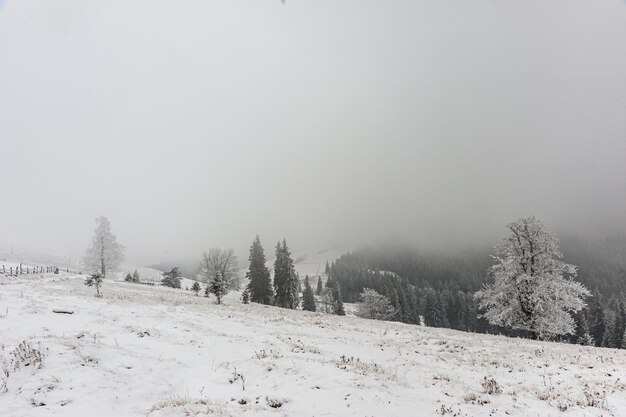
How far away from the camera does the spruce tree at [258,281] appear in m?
62.2

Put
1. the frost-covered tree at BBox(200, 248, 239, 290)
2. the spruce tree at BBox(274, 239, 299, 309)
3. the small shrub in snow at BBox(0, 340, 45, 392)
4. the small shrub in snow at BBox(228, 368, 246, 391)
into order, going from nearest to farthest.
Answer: the small shrub in snow at BBox(0, 340, 45, 392) < the small shrub in snow at BBox(228, 368, 246, 391) < the frost-covered tree at BBox(200, 248, 239, 290) < the spruce tree at BBox(274, 239, 299, 309)

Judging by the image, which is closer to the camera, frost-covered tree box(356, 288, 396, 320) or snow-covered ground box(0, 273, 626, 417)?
snow-covered ground box(0, 273, 626, 417)

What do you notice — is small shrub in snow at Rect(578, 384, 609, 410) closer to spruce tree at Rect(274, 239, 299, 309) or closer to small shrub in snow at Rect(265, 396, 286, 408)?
small shrub in snow at Rect(265, 396, 286, 408)

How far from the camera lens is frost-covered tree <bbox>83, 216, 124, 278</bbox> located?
63750 millimetres

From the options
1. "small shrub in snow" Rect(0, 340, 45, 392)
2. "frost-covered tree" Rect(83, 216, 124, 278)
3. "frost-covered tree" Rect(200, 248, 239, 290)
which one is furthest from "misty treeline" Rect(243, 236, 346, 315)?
"small shrub in snow" Rect(0, 340, 45, 392)

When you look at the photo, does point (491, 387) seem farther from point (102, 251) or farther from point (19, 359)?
point (102, 251)

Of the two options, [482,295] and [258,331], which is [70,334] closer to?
[258,331]

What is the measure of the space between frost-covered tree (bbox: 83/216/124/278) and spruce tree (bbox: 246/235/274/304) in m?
26.5

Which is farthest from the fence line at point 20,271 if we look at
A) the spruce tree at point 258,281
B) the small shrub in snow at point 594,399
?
the small shrub in snow at point 594,399

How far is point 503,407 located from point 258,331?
44.2 feet

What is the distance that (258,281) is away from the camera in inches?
2468

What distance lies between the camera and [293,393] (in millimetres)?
9570

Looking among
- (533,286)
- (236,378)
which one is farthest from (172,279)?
(236,378)

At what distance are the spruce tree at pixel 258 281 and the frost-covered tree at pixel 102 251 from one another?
86.9ft
